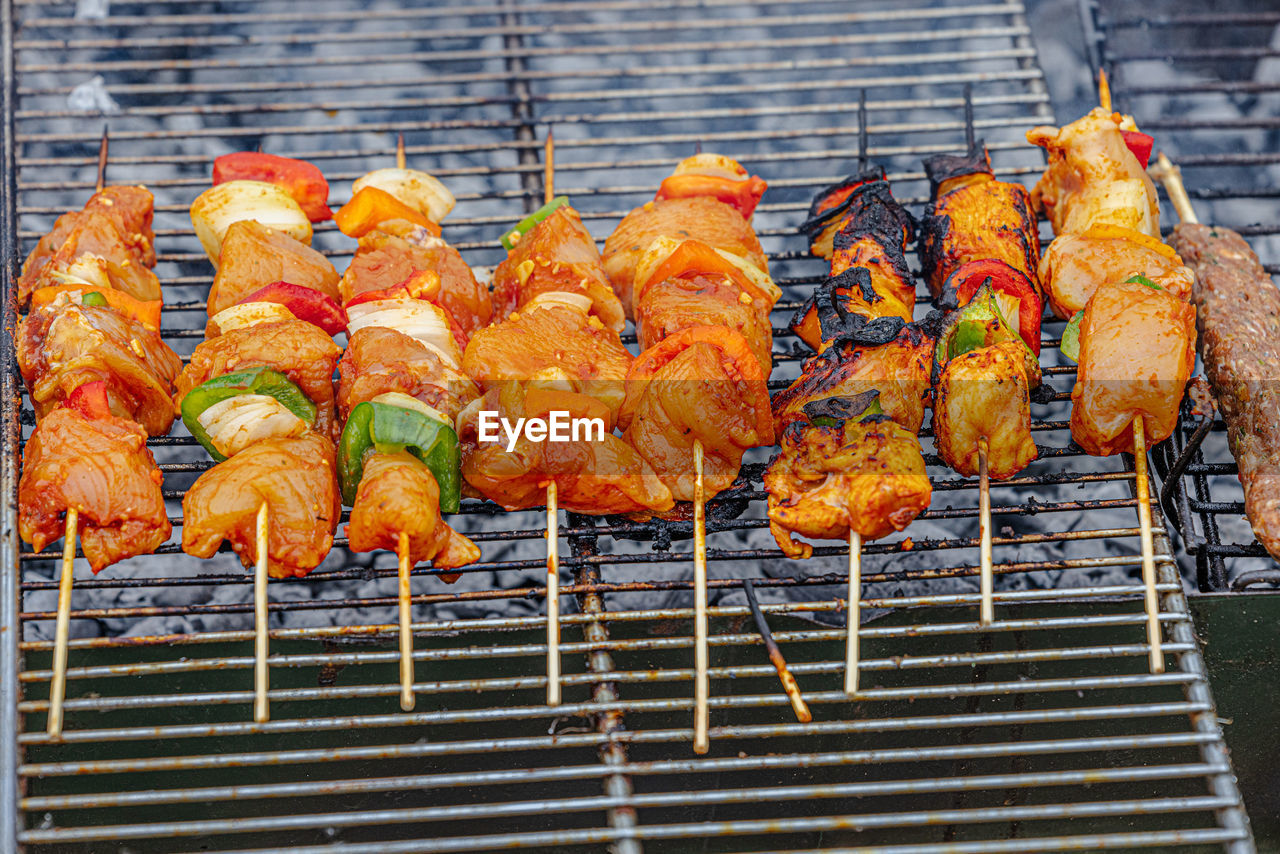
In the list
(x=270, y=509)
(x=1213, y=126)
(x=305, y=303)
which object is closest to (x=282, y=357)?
(x=305, y=303)

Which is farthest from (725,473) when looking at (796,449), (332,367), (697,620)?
(332,367)

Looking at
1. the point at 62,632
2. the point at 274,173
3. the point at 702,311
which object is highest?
the point at 274,173

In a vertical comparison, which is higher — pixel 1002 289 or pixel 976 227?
pixel 976 227

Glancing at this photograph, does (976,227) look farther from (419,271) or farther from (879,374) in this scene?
(419,271)

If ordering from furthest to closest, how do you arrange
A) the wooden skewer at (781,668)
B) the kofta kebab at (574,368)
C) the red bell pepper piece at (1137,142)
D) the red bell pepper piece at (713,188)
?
the red bell pepper piece at (713,188)
the red bell pepper piece at (1137,142)
the kofta kebab at (574,368)
the wooden skewer at (781,668)

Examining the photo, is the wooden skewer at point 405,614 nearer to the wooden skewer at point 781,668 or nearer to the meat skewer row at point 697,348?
the meat skewer row at point 697,348

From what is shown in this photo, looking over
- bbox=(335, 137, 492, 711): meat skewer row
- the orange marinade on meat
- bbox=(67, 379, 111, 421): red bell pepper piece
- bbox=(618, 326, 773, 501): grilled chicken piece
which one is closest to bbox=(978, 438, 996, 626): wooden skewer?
bbox=(618, 326, 773, 501): grilled chicken piece

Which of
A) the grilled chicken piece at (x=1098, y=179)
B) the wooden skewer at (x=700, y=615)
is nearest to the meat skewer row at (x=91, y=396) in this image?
the wooden skewer at (x=700, y=615)
